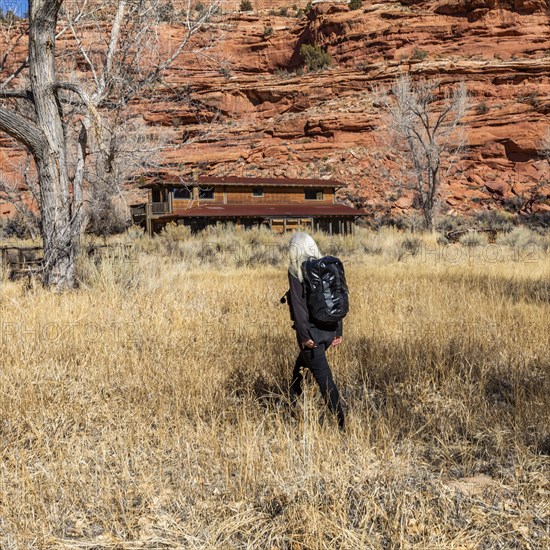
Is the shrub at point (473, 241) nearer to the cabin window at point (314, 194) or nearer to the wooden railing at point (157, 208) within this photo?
the cabin window at point (314, 194)

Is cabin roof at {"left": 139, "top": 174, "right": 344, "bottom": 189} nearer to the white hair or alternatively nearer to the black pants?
the white hair

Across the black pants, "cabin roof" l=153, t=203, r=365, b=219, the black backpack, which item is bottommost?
the black pants

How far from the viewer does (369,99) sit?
1941 inches

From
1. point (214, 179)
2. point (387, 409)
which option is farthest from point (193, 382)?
point (214, 179)

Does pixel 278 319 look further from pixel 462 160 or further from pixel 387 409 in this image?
pixel 462 160

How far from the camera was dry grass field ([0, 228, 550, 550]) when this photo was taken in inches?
98.6

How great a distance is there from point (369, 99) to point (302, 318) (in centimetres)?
4965

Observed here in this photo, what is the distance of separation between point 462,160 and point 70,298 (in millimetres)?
40421

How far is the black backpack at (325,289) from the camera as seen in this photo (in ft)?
11.1

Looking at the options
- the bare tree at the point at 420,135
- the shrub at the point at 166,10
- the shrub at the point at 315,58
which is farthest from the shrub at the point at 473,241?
the shrub at the point at 315,58

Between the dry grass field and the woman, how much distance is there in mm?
155

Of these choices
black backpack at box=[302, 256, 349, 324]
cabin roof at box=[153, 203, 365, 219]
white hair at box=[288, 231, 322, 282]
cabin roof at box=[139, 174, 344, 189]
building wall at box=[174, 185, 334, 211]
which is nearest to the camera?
black backpack at box=[302, 256, 349, 324]

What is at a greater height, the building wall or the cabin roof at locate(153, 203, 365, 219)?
the building wall

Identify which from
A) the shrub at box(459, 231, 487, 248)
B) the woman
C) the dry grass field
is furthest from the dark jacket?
the shrub at box(459, 231, 487, 248)
